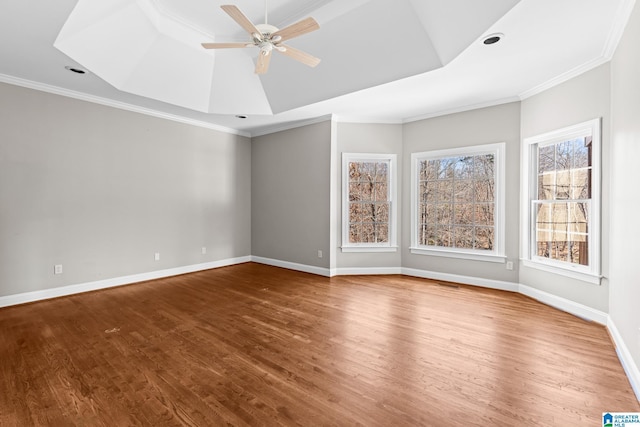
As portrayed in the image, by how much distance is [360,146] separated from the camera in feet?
17.2

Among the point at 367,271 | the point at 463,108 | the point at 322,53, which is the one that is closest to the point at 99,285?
the point at 367,271

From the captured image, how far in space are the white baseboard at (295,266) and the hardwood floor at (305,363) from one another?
1280 mm

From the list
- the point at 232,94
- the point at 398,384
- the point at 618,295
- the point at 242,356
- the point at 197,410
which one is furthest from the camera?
the point at 232,94

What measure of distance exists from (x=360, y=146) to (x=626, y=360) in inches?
163

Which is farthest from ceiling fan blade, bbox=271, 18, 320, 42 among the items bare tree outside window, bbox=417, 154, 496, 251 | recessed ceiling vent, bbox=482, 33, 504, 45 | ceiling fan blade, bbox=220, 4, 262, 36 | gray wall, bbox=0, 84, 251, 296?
gray wall, bbox=0, 84, 251, 296

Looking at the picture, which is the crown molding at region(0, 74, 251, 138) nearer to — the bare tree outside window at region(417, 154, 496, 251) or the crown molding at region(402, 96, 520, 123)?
the crown molding at region(402, 96, 520, 123)

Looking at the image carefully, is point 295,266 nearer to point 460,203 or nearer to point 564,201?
point 460,203

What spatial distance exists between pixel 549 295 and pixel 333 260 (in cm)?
308

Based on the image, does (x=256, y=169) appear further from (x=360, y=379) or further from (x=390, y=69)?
(x=360, y=379)

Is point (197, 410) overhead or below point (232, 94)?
below

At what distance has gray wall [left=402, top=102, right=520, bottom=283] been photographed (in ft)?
14.0

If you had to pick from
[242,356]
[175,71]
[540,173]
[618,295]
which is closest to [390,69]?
[540,173]

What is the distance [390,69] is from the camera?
3535 mm

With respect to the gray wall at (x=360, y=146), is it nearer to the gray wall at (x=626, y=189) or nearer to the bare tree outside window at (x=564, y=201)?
the bare tree outside window at (x=564, y=201)
